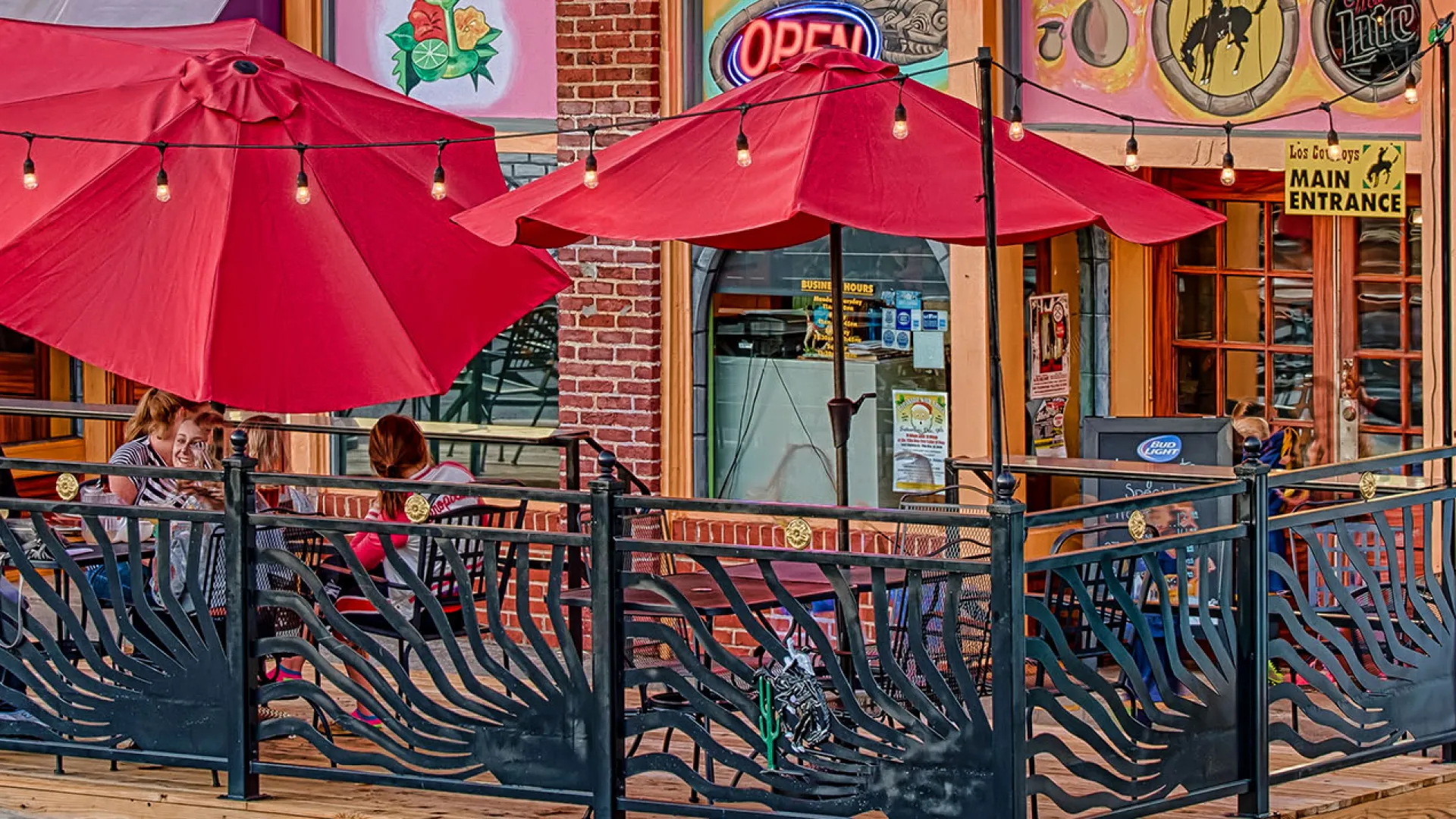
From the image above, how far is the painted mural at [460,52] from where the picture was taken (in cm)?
1106

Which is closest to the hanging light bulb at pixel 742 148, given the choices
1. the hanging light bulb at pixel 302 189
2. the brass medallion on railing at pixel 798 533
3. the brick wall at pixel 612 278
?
the brass medallion on railing at pixel 798 533

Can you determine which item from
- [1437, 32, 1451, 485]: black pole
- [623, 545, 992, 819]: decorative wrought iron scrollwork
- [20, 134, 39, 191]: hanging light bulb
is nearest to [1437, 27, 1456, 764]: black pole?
[1437, 32, 1451, 485]: black pole

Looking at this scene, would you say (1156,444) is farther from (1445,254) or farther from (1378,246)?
(1445,254)

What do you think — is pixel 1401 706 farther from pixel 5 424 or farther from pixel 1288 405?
pixel 5 424

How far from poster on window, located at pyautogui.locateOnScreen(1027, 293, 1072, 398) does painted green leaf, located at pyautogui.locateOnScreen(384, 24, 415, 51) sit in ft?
11.4

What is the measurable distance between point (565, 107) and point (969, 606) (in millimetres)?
4015

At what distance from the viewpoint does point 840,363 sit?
7.84m

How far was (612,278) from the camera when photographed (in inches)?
428

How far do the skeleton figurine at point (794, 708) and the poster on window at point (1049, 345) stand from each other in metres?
4.22

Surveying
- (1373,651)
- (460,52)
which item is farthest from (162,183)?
(1373,651)

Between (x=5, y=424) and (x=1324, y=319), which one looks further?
(x=5, y=424)

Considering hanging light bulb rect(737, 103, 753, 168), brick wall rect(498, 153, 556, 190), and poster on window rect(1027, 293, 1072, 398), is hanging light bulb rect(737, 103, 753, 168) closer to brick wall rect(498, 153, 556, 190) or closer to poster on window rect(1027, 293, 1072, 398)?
poster on window rect(1027, 293, 1072, 398)

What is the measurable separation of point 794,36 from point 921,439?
2004 millimetres

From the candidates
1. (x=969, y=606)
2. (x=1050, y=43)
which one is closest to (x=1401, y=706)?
(x=969, y=606)
